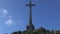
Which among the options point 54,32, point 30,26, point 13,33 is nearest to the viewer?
point 54,32

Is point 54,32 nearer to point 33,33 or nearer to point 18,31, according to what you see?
point 33,33

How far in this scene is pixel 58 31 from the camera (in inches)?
1932

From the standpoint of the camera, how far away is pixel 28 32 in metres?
51.2

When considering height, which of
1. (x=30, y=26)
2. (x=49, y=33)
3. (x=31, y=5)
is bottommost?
(x=49, y=33)

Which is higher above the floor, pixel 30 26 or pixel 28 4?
pixel 28 4

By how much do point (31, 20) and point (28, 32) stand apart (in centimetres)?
1692

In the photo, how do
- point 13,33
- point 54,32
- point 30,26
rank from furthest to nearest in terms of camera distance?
point 30,26 → point 13,33 → point 54,32

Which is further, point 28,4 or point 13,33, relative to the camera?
point 28,4

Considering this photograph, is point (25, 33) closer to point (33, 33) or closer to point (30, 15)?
point (33, 33)

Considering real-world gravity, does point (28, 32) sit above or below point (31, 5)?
below

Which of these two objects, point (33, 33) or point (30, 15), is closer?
point (33, 33)

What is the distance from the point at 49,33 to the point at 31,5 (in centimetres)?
2120

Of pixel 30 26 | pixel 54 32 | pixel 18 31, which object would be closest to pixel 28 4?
pixel 30 26

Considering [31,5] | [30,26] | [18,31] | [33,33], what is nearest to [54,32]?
[33,33]
